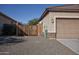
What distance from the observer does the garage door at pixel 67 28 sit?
746 inches

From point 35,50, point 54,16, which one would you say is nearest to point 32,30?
point 54,16

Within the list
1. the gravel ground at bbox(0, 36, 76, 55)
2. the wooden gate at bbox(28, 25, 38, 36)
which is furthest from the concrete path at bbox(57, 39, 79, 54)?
the wooden gate at bbox(28, 25, 38, 36)

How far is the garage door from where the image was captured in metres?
19.0

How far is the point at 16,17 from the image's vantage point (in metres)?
31.7

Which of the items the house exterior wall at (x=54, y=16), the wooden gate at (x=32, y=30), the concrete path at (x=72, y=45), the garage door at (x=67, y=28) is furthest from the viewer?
the wooden gate at (x=32, y=30)

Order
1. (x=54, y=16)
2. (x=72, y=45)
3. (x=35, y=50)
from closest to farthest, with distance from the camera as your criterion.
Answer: (x=35, y=50)
(x=72, y=45)
(x=54, y=16)

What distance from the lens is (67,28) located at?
62.7ft

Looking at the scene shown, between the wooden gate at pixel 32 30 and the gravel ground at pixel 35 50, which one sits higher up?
the wooden gate at pixel 32 30

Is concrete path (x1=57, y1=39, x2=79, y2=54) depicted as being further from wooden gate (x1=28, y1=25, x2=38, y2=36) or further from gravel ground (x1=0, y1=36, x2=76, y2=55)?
wooden gate (x1=28, y1=25, x2=38, y2=36)

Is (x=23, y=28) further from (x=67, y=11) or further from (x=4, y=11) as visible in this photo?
(x=67, y=11)

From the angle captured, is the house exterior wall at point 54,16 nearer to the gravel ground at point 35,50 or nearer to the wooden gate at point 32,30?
the gravel ground at point 35,50

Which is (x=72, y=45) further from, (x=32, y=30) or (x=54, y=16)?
(x=32, y=30)

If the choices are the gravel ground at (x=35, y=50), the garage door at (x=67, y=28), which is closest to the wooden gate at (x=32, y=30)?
the garage door at (x=67, y=28)
